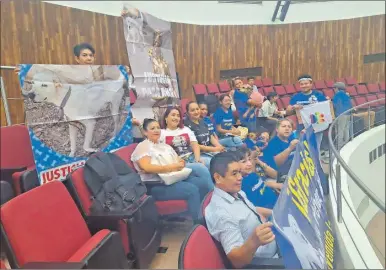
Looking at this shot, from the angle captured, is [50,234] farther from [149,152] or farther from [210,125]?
[210,125]

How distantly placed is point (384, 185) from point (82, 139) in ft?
1.95

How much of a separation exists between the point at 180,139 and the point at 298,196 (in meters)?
0.24

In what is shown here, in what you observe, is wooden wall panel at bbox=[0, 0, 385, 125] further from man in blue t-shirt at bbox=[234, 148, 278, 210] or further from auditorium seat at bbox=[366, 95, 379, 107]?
man in blue t-shirt at bbox=[234, 148, 278, 210]

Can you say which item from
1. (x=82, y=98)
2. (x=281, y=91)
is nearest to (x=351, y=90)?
(x=281, y=91)

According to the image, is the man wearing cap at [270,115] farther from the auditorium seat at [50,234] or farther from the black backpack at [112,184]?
the auditorium seat at [50,234]

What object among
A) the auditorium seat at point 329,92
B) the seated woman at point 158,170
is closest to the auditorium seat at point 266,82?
the auditorium seat at point 329,92

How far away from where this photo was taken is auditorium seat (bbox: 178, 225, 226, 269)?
532 mm

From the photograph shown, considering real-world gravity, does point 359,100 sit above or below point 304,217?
above

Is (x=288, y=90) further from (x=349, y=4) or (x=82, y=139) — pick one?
(x=82, y=139)

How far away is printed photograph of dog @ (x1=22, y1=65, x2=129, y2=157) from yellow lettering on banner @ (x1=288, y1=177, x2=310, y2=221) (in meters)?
0.35

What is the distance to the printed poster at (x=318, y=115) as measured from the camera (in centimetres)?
60

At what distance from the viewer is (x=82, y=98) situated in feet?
1.85

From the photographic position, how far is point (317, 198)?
0.65m

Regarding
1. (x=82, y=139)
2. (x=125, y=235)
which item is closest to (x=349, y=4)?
(x=82, y=139)
